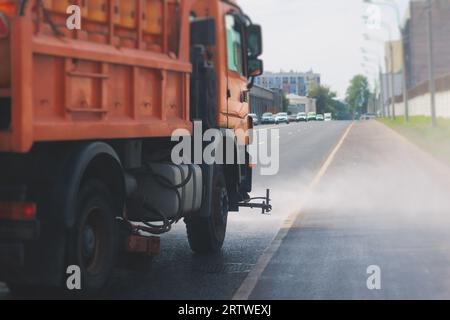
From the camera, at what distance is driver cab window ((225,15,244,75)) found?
396 inches

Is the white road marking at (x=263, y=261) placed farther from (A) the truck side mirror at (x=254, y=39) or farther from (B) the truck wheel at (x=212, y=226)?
(A) the truck side mirror at (x=254, y=39)

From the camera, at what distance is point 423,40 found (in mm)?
121500

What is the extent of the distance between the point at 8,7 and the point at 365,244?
5.85 m

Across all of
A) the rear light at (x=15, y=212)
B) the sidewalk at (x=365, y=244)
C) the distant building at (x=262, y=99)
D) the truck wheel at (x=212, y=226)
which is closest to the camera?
the rear light at (x=15, y=212)

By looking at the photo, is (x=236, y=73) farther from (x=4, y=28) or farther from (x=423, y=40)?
(x=423, y=40)

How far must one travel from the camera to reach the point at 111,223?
22.9 ft

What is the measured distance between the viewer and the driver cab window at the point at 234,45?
1005 centimetres

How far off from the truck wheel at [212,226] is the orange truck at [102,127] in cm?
1

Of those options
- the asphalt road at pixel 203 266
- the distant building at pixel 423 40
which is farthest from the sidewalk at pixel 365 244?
the distant building at pixel 423 40

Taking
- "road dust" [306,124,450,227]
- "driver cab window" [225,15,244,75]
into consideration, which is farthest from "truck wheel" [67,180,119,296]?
"road dust" [306,124,450,227]

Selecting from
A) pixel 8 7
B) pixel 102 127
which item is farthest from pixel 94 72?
pixel 8 7

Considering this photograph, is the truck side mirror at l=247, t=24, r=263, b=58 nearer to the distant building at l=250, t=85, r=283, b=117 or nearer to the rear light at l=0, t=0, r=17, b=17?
the rear light at l=0, t=0, r=17, b=17

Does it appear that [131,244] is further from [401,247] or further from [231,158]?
[401,247]

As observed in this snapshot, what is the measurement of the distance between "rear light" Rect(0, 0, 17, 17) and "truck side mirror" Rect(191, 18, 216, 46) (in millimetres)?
3753
